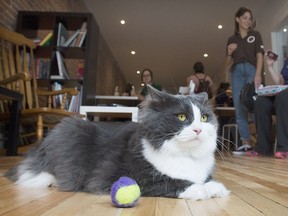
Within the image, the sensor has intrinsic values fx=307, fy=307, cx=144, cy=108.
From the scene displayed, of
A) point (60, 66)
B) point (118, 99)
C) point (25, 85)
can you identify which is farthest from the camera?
point (118, 99)

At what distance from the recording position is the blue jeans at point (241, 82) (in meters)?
3.31

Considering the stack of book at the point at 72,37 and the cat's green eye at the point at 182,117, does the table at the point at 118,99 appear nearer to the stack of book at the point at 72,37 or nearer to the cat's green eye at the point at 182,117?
the stack of book at the point at 72,37

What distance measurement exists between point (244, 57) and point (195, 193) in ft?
8.89

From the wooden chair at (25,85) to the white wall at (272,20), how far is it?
359cm

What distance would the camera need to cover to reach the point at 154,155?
91 centimetres

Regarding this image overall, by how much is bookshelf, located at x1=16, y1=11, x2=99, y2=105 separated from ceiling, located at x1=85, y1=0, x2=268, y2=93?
195cm

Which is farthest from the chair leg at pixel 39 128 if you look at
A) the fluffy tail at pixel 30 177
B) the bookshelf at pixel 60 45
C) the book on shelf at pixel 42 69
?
the fluffy tail at pixel 30 177

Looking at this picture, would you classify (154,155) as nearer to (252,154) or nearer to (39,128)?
(39,128)

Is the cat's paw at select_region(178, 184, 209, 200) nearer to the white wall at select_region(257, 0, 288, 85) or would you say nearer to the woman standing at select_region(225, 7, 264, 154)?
the woman standing at select_region(225, 7, 264, 154)

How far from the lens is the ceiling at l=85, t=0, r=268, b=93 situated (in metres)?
5.45

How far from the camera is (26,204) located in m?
0.76

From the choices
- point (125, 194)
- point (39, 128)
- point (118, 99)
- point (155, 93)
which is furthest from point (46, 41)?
point (125, 194)

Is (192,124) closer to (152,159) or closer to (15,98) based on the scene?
(152,159)

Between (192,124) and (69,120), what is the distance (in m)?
0.52
